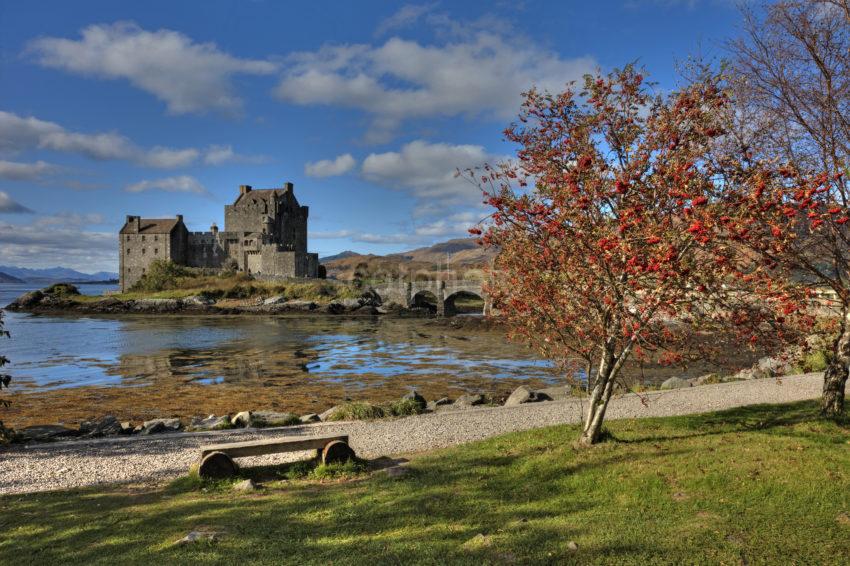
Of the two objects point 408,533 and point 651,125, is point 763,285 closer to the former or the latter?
point 651,125

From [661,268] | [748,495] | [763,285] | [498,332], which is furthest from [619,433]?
[498,332]

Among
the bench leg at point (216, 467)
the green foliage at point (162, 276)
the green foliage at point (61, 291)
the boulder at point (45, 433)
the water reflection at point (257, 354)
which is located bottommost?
the water reflection at point (257, 354)

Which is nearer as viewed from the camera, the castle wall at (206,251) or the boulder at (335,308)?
the boulder at (335,308)

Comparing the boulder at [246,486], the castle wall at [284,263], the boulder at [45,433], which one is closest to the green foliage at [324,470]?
the boulder at [246,486]

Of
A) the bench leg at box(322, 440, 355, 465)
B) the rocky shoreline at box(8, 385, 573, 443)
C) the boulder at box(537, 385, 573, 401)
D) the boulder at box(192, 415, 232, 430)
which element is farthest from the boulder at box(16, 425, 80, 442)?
the boulder at box(537, 385, 573, 401)

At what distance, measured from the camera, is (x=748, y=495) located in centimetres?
766

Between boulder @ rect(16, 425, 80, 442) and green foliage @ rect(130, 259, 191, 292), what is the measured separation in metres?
87.4

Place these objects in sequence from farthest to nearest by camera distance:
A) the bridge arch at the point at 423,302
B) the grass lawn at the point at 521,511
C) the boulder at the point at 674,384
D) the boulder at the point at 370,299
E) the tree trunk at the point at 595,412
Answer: the bridge arch at the point at 423,302, the boulder at the point at 370,299, the boulder at the point at 674,384, the tree trunk at the point at 595,412, the grass lawn at the point at 521,511

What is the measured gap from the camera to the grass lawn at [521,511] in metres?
6.50

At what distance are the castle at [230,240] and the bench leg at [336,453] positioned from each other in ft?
307

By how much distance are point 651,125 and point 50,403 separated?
24.7m

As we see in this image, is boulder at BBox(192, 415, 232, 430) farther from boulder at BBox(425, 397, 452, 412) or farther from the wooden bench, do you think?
boulder at BBox(425, 397, 452, 412)

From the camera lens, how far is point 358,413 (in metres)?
16.8

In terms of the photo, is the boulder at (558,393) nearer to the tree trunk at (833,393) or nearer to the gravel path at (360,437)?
the gravel path at (360,437)
